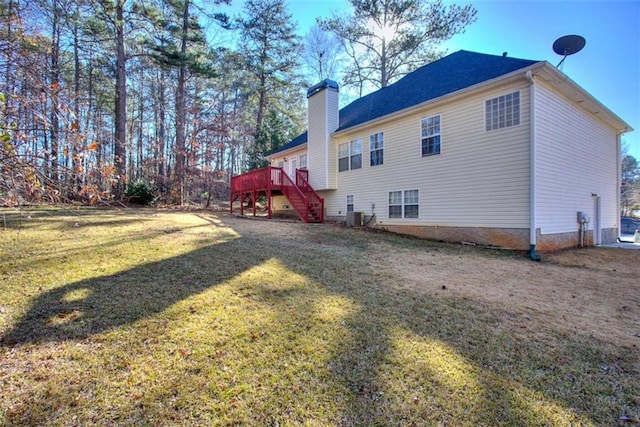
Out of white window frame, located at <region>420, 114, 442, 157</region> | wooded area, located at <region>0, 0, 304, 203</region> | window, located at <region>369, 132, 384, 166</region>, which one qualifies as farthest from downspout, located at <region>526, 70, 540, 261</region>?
wooded area, located at <region>0, 0, 304, 203</region>

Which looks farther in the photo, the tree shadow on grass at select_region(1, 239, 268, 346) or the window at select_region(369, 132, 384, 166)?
the window at select_region(369, 132, 384, 166)

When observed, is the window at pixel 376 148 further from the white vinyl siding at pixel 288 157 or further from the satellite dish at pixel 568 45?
the satellite dish at pixel 568 45

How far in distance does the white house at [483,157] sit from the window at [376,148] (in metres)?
0.04

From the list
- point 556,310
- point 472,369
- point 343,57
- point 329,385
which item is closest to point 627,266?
point 556,310

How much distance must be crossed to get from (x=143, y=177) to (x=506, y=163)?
64.5ft

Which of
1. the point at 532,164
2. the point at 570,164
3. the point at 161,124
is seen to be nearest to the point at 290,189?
the point at 532,164

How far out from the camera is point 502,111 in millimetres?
8516

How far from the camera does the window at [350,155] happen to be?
13.1 meters

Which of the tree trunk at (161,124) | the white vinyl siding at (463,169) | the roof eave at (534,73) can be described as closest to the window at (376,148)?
the white vinyl siding at (463,169)

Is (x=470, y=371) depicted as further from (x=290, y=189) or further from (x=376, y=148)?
(x=290, y=189)

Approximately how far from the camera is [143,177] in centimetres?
1909

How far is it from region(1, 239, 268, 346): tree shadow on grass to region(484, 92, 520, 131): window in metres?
7.93

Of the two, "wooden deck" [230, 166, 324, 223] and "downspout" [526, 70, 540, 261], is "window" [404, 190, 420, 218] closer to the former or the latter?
"downspout" [526, 70, 540, 261]

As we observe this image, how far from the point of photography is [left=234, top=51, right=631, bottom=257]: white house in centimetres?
818
